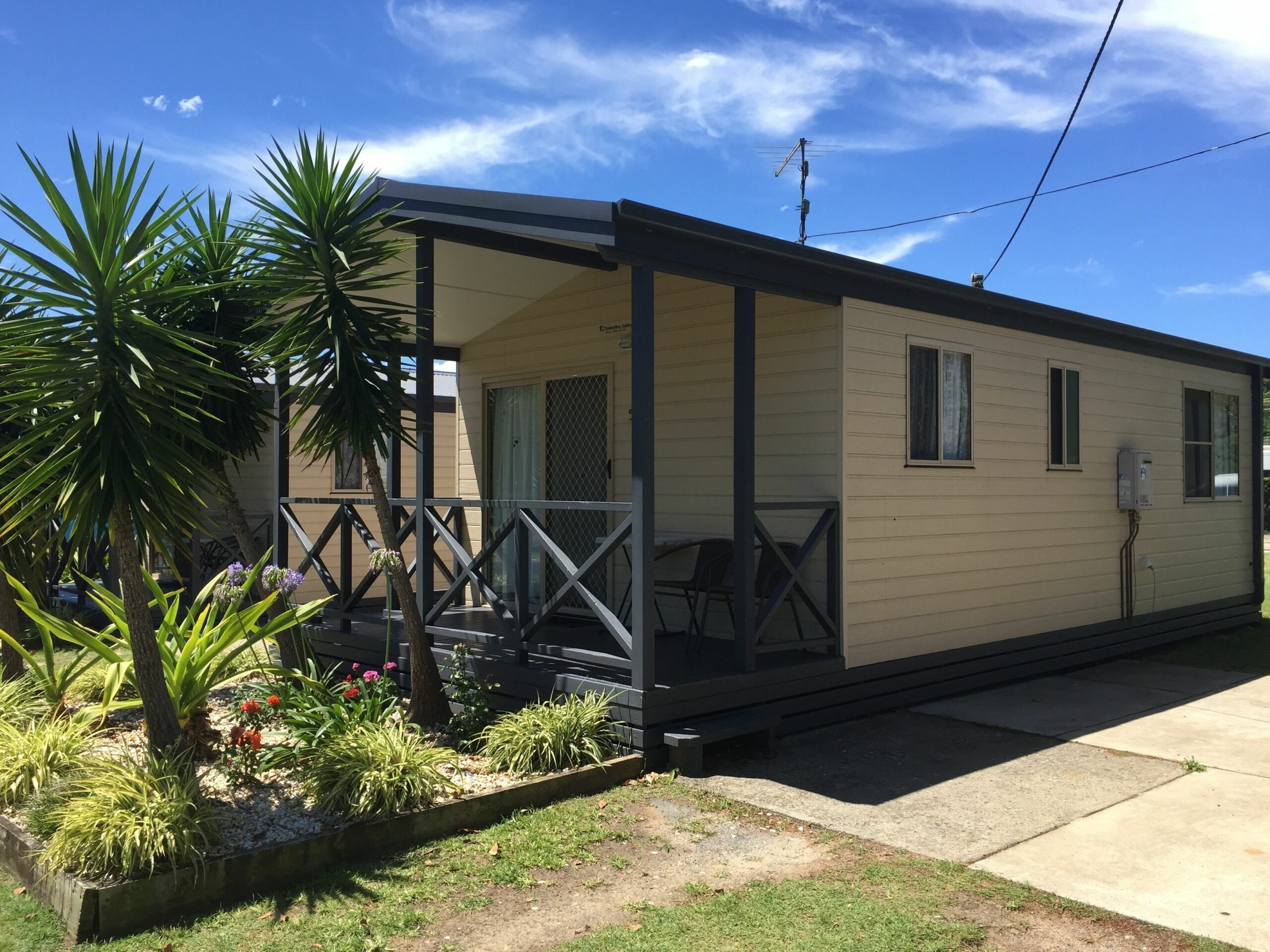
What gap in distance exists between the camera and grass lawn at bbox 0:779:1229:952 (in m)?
3.40

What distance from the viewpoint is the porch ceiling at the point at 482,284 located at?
6.96 meters

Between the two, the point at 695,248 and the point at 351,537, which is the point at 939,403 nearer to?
the point at 695,248

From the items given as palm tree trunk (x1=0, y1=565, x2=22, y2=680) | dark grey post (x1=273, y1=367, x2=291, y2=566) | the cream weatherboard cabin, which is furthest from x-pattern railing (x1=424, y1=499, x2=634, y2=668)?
palm tree trunk (x1=0, y1=565, x2=22, y2=680)

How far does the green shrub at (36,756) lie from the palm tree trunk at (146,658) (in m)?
0.37

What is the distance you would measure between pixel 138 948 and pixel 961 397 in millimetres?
6153

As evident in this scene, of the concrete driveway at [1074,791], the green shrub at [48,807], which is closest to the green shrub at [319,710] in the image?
the green shrub at [48,807]

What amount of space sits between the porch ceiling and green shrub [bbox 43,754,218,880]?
12.5 feet

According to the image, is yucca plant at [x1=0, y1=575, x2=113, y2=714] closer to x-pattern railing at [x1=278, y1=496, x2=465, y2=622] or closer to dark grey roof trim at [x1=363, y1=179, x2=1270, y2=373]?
x-pattern railing at [x1=278, y1=496, x2=465, y2=622]

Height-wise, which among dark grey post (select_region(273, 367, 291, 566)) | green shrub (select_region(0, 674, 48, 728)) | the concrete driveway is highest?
dark grey post (select_region(273, 367, 291, 566))

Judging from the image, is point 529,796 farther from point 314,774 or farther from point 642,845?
point 314,774

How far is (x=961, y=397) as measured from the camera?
743cm

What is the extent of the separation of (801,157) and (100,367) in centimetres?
1666

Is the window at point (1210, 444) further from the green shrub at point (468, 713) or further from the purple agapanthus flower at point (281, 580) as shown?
the purple agapanthus flower at point (281, 580)

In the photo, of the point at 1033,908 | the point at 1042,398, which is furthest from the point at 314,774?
the point at 1042,398
